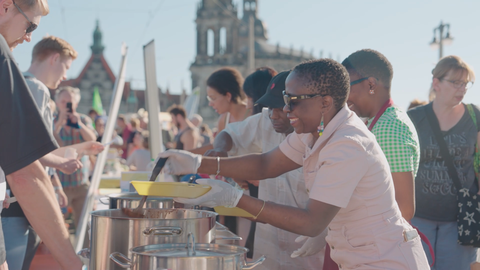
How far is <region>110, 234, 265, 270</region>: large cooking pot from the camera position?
1.50 meters

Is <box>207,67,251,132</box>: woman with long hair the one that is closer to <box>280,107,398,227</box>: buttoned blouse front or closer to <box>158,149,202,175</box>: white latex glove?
<box>158,149,202,175</box>: white latex glove

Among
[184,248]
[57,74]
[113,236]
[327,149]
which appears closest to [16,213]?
[57,74]

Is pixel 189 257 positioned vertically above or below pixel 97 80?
below

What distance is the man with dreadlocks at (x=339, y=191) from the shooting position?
6.37 ft

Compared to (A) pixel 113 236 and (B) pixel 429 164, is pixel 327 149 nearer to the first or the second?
(A) pixel 113 236

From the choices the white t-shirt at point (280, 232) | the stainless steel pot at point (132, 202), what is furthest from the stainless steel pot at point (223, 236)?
the white t-shirt at point (280, 232)

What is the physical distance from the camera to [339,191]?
1.92 metres

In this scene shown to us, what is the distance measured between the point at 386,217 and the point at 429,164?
182 cm

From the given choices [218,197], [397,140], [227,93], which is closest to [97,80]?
[227,93]

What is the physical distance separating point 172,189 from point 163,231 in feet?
0.73

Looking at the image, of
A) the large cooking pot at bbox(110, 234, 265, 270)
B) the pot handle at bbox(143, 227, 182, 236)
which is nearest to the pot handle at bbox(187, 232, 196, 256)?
the large cooking pot at bbox(110, 234, 265, 270)

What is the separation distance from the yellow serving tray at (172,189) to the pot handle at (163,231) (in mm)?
175

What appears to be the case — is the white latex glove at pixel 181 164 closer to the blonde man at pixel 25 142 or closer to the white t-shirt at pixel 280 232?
the white t-shirt at pixel 280 232

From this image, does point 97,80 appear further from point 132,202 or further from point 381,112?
point 381,112
